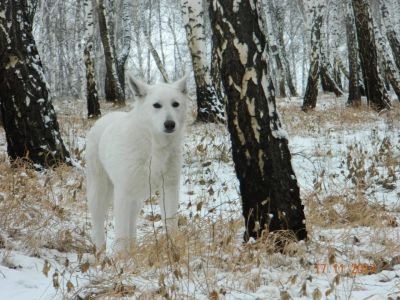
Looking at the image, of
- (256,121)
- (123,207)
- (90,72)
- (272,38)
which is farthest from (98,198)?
(272,38)

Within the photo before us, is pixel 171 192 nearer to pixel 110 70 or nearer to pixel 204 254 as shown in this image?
pixel 204 254

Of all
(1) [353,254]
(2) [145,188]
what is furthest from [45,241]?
(1) [353,254]

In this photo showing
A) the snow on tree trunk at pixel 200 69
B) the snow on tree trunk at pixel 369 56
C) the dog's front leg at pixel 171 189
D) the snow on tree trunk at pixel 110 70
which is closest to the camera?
the dog's front leg at pixel 171 189

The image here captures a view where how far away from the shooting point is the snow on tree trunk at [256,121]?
361 cm

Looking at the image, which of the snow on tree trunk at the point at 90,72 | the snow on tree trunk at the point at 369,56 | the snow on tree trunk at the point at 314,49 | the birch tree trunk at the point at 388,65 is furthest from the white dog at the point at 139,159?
the birch tree trunk at the point at 388,65

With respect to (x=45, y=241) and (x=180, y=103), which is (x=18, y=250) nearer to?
(x=45, y=241)

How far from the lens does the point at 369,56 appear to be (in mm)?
12109

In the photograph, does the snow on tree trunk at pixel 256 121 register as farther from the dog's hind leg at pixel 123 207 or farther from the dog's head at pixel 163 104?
the dog's hind leg at pixel 123 207

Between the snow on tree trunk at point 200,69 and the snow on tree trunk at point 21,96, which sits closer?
the snow on tree trunk at point 21,96

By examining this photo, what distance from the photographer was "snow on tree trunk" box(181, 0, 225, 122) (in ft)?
34.0

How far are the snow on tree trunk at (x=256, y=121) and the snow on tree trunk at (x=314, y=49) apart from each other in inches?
382

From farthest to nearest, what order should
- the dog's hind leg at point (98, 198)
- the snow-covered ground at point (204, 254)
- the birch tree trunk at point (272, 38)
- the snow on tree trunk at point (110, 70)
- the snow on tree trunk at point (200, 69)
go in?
the birch tree trunk at point (272, 38), the snow on tree trunk at point (110, 70), the snow on tree trunk at point (200, 69), the dog's hind leg at point (98, 198), the snow-covered ground at point (204, 254)

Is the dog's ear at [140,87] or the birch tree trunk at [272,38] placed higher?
the birch tree trunk at [272,38]

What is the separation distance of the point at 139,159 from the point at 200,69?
Result: 22.3ft
